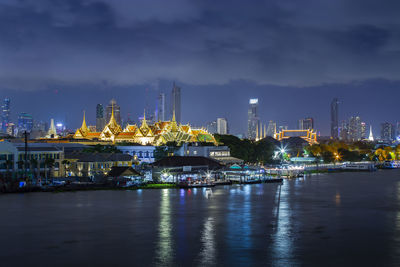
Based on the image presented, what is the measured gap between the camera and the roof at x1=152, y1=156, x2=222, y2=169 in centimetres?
6247

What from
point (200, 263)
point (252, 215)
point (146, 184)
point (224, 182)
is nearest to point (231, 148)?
point (224, 182)

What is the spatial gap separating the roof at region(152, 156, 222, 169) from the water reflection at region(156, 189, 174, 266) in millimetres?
23124

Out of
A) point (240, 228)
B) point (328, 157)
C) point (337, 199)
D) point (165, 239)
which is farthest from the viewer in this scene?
point (328, 157)

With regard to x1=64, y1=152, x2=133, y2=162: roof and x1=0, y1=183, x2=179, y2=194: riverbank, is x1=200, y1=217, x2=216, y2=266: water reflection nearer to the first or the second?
x1=0, y1=183, x2=179, y2=194: riverbank

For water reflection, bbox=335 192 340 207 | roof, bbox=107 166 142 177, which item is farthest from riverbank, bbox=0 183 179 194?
water reflection, bbox=335 192 340 207

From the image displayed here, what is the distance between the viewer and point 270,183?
2542 inches

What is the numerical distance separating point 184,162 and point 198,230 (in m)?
34.8

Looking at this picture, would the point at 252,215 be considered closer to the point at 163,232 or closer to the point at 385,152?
the point at 163,232

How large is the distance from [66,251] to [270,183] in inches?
1732

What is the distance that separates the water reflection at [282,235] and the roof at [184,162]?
22.1 metres

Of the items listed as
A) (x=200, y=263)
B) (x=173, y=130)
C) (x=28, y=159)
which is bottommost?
(x=200, y=263)

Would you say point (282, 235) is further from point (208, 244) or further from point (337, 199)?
point (337, 199)

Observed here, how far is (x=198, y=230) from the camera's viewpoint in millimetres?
28594

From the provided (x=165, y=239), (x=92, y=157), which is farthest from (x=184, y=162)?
Result: (x=165, y=239)
